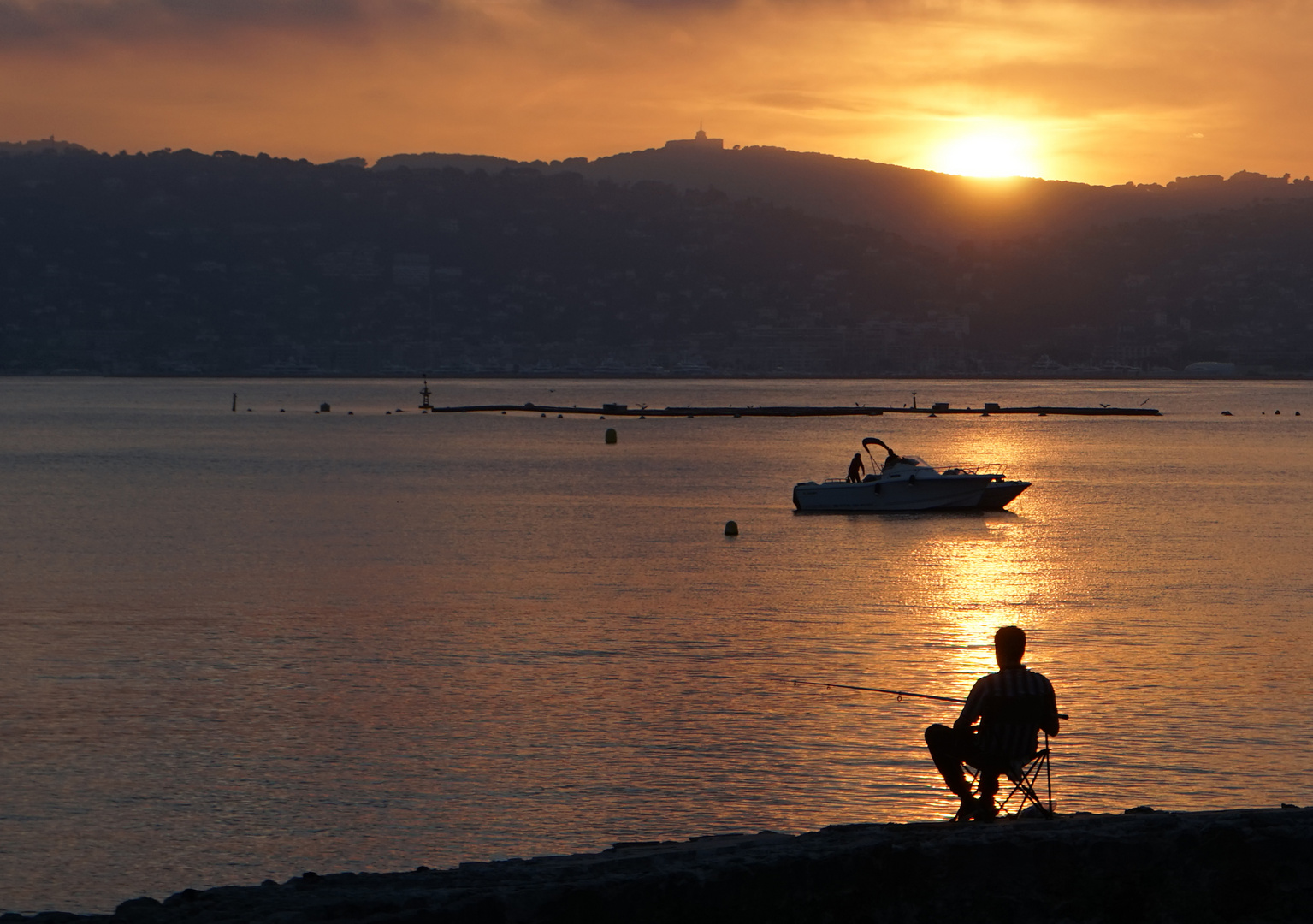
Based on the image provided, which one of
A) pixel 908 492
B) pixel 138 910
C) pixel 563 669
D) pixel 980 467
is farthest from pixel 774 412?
pixel 138 910

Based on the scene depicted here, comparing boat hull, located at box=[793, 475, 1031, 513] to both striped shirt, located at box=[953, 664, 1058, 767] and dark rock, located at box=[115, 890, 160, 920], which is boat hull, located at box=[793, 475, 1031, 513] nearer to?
striped shirt, located at box=[953, 664, 1058, 767]

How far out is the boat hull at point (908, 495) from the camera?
50062 millimetres

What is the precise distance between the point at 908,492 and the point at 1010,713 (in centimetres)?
4094

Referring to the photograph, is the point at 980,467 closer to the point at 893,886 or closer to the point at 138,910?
the point at 893,886

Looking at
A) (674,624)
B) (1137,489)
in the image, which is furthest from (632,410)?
(674,624)

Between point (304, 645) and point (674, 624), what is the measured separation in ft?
19.1

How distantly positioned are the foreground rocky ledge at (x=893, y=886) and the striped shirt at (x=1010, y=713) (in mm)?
1397

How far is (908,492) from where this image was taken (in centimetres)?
5081

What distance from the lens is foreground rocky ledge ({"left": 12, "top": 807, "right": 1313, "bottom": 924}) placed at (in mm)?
8164

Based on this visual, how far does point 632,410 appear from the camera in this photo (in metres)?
146

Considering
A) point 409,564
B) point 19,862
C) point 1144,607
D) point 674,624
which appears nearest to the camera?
point 19,862

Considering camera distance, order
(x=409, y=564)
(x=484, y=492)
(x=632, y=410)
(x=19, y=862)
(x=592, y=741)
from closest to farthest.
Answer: (x=19, y=862), (x=592, y=741), (x=409, y=564), (x=484, y=492), (x=632, y=410)

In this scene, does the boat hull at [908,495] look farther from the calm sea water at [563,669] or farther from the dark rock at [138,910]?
the dark rock at [138,910]

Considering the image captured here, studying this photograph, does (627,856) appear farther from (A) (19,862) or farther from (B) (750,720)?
(B) (750,720)
